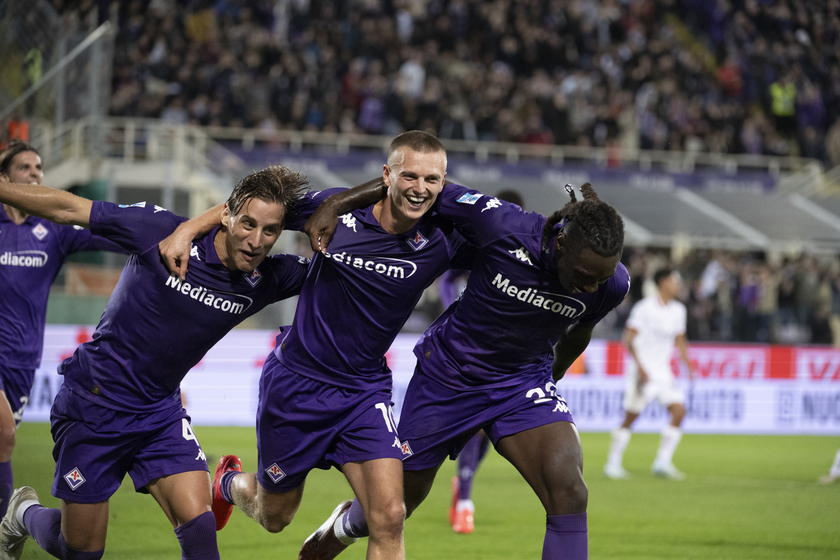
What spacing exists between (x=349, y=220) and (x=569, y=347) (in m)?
1.51

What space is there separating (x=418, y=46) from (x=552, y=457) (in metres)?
20.7

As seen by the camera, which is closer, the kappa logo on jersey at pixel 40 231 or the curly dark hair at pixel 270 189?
the curly dark hair at pixel 270 189

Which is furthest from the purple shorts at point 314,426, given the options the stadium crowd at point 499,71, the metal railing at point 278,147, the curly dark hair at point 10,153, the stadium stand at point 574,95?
the stadium crowd at point 499,71

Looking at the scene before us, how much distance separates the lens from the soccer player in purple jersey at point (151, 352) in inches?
181

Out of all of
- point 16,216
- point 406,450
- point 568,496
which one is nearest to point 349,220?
point 406,450

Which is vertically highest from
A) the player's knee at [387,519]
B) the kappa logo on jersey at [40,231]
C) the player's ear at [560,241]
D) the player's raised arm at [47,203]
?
the kappa logo on jersey at [40,231]

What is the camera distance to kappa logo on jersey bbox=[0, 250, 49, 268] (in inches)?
244

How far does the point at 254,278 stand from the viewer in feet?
15.6

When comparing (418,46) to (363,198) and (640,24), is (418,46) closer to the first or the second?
(640,24)

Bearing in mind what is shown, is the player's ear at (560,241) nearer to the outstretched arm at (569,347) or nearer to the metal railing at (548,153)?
the outstretched arm at (569,347)

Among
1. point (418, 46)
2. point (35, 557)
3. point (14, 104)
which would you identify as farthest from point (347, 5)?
point (35, 557)

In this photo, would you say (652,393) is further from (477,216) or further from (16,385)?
(16,385)

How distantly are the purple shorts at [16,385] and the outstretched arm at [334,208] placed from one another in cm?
254

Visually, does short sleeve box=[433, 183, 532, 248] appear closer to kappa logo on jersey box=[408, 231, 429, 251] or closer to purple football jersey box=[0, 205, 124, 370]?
kappa logo on jersey box=[408, 231, 429, 251]
